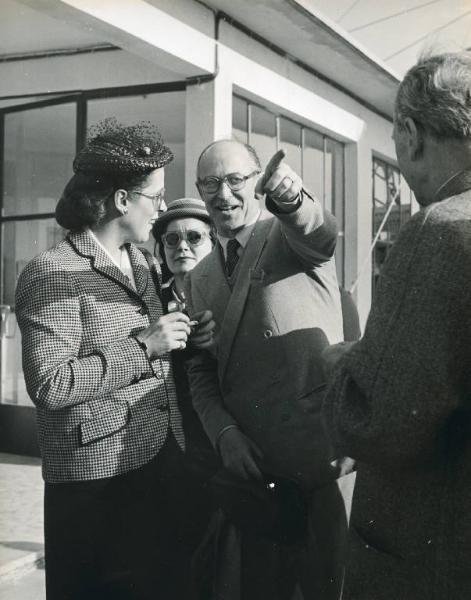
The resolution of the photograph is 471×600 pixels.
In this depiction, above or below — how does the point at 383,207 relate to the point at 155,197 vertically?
above

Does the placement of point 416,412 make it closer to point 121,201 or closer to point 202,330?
point 202,330

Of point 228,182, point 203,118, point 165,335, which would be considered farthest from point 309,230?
point 203,118

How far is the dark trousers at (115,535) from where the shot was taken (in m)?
1.79

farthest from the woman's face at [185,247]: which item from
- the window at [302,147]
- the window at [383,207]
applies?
the window at [383,207]

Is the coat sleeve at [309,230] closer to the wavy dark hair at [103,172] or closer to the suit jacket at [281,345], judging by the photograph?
the suit jacket at [281,345]

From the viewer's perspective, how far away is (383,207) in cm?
747

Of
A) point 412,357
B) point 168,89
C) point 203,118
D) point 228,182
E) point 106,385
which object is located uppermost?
point 168,89

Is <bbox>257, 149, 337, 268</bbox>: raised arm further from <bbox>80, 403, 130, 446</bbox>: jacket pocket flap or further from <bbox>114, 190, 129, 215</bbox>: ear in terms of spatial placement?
<bbox>80, 403, 130, 446</bbox>: jacket pocket flap

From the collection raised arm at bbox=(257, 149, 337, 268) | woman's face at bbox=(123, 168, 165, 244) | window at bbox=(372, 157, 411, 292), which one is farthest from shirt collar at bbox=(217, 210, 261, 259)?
window at bbox=(372, 157, 411, 292)

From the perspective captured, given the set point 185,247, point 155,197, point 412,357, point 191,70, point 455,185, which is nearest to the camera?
point 412,357

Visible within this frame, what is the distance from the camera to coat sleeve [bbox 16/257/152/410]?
167cm

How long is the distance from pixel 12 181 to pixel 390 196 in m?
4.32

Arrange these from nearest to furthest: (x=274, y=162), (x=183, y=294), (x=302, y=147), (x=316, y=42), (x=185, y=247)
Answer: (x=274, y=162) < (x=183, y=294) < (x=185, y=247) < (x=316, y=42) < (x=302, y=147)

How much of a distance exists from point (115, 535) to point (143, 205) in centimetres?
98
